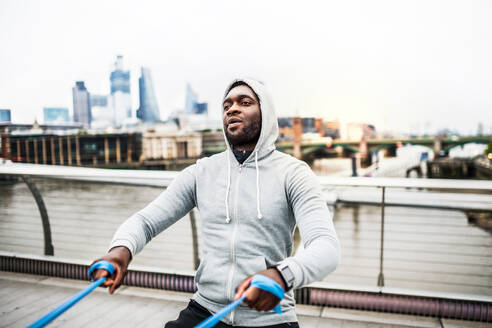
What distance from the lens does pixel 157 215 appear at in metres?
1.46

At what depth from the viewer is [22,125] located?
241 ft

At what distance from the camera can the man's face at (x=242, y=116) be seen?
1417 millimetres

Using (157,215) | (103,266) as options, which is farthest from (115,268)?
(157,215)

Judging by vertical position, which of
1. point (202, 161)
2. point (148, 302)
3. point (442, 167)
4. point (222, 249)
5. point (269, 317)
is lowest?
point (442, 167)

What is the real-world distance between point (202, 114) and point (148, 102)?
578 inches

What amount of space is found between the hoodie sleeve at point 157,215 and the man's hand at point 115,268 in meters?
0.04

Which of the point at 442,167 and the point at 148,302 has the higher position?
the point at 148,302

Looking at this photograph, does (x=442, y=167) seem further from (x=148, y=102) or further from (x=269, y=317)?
(x=148, y=102)

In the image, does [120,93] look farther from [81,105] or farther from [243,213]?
[243,213]

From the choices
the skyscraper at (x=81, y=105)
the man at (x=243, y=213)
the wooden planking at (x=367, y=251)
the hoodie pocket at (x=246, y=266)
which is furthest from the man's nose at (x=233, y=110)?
the skyscraper at (x=81, y=105)

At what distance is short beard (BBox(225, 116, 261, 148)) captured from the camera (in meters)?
1.43

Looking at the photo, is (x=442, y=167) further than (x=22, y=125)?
No

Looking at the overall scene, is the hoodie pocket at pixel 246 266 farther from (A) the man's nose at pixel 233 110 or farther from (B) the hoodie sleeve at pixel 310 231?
(A) the man's nose at pixel 233 110

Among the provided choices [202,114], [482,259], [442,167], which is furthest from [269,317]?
[202,114]
